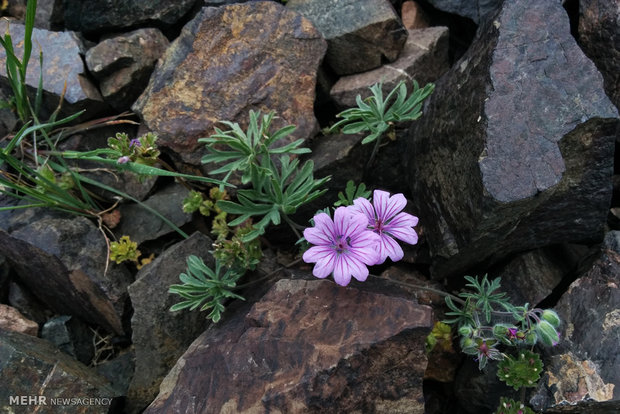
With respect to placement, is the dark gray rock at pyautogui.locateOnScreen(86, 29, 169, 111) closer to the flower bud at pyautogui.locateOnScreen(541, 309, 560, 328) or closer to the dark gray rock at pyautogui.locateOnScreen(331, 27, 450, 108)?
the dark gray rock at pyautogui.locateOnScreen(331, 27, 450, 108)

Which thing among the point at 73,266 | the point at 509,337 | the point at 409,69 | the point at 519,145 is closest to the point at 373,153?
the point at 409,69

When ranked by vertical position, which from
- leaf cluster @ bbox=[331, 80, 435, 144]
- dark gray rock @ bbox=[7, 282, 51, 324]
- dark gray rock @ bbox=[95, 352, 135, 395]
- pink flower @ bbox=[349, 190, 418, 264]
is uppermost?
leaf cluster @ bbox=[331, 80, 435, 144]

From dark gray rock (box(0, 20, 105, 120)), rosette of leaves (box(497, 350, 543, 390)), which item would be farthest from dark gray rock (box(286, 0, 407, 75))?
rosette of leaves (box(497, 350, 543, 390))

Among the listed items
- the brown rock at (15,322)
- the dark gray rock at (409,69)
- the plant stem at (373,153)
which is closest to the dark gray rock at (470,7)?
the dark gray rock at (409,69)

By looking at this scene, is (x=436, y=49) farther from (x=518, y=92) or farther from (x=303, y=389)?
(x=303, y=389)

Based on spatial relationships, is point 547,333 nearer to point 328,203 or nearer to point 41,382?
point 328,203

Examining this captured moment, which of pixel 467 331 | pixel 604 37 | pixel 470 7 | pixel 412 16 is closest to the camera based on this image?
pixel 467 331
